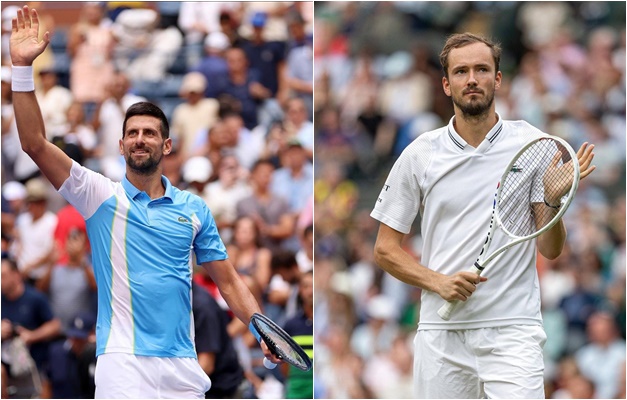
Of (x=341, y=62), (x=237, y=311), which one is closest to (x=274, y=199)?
(x=341, y=62)

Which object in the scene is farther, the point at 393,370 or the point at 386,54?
the point at 386,54

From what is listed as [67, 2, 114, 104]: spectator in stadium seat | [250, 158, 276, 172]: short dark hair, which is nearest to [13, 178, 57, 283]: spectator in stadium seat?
[67, 2, 114, 104]: spectator in stadium seat

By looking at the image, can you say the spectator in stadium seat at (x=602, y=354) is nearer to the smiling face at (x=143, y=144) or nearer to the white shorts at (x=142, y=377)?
the white shorts at (x=142, y=377)

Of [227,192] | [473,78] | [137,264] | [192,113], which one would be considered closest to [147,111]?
[137,264]

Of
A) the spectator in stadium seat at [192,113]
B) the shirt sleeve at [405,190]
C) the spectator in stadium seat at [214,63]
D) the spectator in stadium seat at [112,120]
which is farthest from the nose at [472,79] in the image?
the spectator in stadium seat at [214,63]

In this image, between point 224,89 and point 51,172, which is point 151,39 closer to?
point 224,89

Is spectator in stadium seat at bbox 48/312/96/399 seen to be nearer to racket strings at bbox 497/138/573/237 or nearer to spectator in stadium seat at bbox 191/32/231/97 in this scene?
spectator in stadium seat at bbox 191/32/231/97
